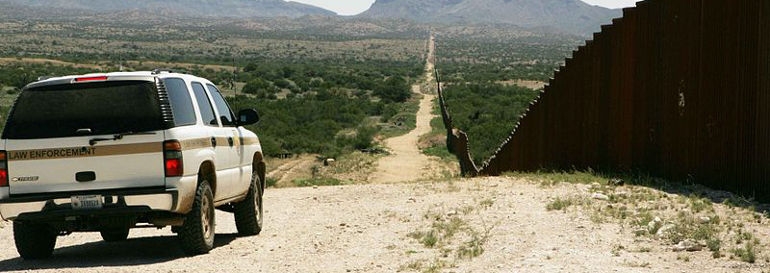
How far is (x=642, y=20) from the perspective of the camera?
17906 millimetres

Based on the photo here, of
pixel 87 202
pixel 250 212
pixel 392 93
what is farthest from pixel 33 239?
pixel 392 93

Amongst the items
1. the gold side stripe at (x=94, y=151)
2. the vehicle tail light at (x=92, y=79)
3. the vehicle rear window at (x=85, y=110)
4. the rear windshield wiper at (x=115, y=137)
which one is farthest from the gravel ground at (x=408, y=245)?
the vehicle tail light at (x=92, y=79)

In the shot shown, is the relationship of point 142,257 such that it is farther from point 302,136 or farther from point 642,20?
point 302,136

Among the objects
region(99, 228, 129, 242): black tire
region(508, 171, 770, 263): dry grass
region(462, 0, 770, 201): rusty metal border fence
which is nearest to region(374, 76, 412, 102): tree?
region(462, 0, 770, 201): rusty metal border fence

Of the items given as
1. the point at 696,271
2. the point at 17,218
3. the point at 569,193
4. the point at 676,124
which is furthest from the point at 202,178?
the point at 676,124

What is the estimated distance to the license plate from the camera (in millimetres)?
10867

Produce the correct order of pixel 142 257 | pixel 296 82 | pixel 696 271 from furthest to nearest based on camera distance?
1. pixel 296 82
2. pixel 142 257
3. pixel 696 271

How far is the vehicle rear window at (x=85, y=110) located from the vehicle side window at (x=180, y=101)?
0.25m

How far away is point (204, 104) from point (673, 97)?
750cm

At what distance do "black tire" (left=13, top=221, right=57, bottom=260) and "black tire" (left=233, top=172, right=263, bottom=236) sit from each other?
8.21 ft

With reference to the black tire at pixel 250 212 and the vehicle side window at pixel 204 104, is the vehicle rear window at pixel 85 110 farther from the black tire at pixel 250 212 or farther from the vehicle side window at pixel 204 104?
the black tire at pixel 250 212

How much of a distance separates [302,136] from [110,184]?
3232 cm

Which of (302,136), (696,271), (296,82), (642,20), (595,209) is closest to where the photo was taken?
(696,271)

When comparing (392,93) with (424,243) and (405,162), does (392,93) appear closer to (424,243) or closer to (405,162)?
(405,162)
